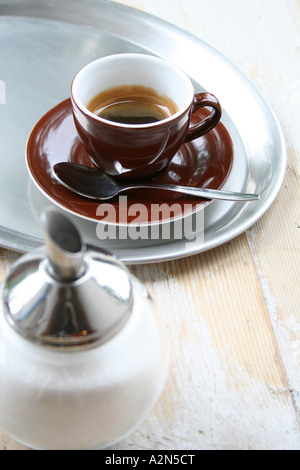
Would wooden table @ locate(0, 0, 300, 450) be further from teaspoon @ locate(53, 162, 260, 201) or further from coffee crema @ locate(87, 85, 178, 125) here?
coffee crema @ locate(87, 85, 178, 125)

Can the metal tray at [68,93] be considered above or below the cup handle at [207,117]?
below

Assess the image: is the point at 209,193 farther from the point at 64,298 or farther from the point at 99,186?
the point at 64,298

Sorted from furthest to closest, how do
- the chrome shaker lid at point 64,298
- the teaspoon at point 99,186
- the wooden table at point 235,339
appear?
the teaspoon at point 99,186
the wooden table at point 235,339
the chrome shaker lid at point 64,298

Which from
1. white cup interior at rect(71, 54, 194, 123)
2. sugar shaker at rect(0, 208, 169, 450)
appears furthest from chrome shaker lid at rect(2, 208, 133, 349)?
white cup interior at rect(71, 54, 194, 123)

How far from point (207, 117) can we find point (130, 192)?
0.37 ft

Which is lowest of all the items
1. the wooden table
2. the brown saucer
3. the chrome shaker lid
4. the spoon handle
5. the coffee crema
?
the wooden table

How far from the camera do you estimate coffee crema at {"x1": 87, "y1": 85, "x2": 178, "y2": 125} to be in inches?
22.9

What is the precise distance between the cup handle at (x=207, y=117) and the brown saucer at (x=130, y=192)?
23 millimetres

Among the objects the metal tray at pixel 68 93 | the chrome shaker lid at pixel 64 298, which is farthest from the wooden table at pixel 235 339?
the chrome shaker lid at pixel 64 298

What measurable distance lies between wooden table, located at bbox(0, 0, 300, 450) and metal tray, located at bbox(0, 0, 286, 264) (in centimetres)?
2

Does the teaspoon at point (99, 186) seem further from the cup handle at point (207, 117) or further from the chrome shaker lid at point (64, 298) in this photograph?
the chrome shaker lid at point (64, 298)

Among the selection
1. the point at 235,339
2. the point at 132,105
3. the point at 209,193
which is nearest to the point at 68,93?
the point at 132,105

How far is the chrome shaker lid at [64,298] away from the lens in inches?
11.7
